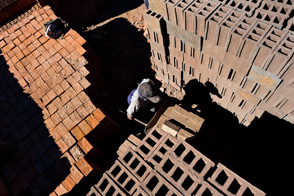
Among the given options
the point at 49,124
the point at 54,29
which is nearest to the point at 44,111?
the point at 49,124

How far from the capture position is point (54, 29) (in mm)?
5988

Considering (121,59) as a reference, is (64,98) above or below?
below

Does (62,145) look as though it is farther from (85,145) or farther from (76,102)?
(76,102)

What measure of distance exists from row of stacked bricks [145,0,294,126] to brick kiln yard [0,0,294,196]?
0.06 meters

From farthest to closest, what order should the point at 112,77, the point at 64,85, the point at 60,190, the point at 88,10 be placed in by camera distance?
the point at 88,10, the point at 112,77, the point at 64,85, the point at 60,190

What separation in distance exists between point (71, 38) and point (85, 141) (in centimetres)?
349

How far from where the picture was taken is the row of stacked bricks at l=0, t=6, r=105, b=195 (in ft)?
14.9

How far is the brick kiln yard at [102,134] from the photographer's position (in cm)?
374

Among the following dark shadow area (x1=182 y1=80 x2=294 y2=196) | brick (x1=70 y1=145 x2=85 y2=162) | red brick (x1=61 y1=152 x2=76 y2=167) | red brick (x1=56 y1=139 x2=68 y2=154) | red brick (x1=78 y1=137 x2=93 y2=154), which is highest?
dark shadow area (x1=182 y1=80 x2=294 y2=196)

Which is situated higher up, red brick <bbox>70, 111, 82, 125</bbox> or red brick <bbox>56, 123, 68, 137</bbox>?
red brick <bbox>70, 111, 82, 125</bbox>

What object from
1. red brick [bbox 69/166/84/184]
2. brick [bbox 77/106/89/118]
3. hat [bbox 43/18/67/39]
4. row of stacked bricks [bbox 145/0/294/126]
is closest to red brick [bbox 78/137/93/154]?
red brick [bbox 69/166/84/184]

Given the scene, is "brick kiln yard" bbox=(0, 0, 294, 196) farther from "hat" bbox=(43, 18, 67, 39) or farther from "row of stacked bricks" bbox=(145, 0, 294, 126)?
"hat" bbox=(43, 18, 67, 39)

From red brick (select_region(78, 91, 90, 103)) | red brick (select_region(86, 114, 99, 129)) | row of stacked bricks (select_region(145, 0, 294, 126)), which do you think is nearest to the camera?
row of stacked bricks (select_region(145, 0, 294, 126))

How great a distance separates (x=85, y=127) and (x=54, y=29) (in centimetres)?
353
